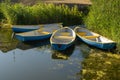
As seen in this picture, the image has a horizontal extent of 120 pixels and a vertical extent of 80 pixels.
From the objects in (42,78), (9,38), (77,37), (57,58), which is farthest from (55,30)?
(42,78)

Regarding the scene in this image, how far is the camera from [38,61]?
13.9m

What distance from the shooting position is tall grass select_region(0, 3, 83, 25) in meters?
20.5

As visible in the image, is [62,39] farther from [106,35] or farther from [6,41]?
[6,41]

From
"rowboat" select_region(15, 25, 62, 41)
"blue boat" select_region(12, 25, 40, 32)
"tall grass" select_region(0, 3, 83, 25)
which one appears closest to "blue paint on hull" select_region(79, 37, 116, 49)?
"rowboat" select_region(15, 25, 62, 41)

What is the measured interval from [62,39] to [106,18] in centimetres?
294

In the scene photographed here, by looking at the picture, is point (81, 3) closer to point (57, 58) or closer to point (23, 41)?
point (23, 41)

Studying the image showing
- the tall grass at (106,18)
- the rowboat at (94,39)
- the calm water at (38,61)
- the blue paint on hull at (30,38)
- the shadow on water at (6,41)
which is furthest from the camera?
the blue paint on hull at (30,38)

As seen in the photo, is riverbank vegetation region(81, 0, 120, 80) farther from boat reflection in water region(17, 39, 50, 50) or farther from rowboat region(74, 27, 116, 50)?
boat reflection in water region(17, 39, 50, 50)

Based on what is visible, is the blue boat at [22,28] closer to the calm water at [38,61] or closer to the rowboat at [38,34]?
the rowboat at [38,34]

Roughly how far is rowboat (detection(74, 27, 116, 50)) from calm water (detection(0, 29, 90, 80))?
48cm

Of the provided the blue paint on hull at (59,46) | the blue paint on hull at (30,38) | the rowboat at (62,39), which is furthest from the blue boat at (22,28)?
the blue paint on hull at (59,46)

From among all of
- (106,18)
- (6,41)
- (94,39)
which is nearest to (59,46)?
(94,39)

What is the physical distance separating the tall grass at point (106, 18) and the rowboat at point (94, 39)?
395mm

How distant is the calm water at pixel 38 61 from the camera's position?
12.0 meters
